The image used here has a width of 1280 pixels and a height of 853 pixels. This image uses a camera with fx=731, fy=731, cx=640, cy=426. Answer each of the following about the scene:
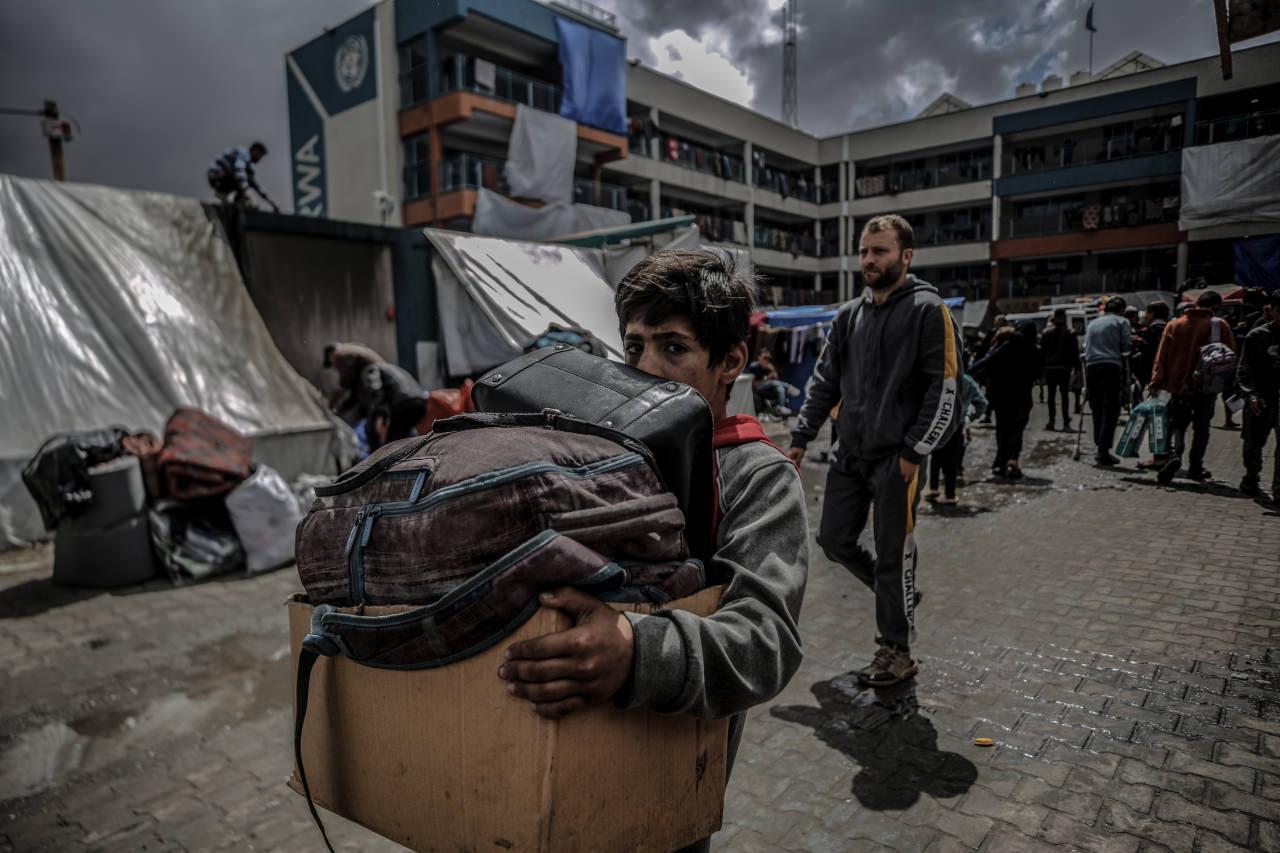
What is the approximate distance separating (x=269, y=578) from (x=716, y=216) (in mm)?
35888

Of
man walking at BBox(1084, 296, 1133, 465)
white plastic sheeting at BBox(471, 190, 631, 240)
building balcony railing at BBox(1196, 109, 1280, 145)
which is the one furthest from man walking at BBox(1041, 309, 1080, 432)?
white plastic sheeting at BBox(471, 190, 631, 240)

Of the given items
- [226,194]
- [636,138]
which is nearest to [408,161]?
Result: [636,138]

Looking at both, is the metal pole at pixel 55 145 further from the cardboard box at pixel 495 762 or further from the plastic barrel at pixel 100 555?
the cardboard box at pixel 495 762

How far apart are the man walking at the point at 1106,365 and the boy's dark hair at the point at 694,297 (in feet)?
30.3

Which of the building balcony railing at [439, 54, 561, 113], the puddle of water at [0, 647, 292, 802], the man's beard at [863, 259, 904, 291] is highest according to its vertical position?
the building balcony railing at [439, 54, 561, 113]

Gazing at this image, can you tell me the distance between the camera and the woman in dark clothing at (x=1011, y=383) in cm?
848

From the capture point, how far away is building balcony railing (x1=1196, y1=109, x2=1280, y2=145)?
13.7ft

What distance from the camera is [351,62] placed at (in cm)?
2483

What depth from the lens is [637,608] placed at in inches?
40.9

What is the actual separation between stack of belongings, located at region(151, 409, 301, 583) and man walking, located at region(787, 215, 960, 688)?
4560mm

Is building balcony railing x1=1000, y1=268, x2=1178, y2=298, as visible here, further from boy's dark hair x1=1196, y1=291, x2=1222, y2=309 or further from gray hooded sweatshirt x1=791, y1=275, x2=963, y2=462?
gray hooded sweatshirt x1=791, y1=275, x2=963, y2=462

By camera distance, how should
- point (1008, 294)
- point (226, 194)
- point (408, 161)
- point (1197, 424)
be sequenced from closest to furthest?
1. point (1197, 424)
2. point (226, 194)
3. point (408, 161)
4. point (1008, 294)

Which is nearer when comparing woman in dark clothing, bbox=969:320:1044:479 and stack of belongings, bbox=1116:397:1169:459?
stack of belongings, bbox=1116:397:1169:459

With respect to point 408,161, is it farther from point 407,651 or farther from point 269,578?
point 407,651
